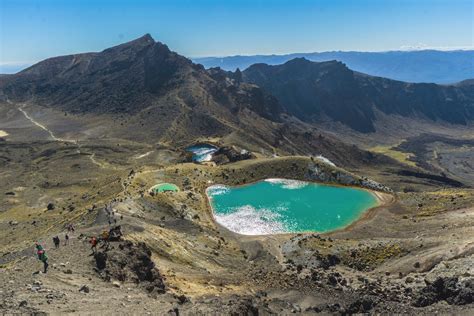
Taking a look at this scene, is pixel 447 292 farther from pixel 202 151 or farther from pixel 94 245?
pixel 202 151

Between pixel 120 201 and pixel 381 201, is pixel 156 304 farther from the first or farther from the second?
pixel 381 201

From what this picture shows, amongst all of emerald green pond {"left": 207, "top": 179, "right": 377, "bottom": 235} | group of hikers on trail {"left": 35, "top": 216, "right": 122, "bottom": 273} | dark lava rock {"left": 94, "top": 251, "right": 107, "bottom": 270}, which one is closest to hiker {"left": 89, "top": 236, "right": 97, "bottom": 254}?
group of hikers on trail {"left": 35, "top": 216, "right": 122, "bottom": 273}

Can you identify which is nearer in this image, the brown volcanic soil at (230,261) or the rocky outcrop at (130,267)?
the brown volcanic soil at (230,261)

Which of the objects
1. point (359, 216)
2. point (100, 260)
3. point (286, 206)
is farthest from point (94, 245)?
point (359, 216)

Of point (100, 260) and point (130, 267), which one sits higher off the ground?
point (100, 260)

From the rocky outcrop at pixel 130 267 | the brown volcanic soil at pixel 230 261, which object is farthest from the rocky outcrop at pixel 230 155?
the rocky outcrop at pixel 130 267

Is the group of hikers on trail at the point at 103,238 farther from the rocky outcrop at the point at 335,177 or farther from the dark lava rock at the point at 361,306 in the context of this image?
the rocky outcrop at the point at 335,177

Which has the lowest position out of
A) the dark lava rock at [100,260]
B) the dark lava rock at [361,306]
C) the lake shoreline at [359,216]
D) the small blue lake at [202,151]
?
the dark lava rock at [361,306]
